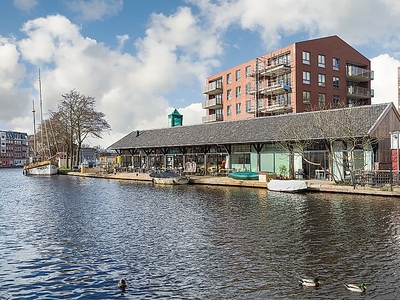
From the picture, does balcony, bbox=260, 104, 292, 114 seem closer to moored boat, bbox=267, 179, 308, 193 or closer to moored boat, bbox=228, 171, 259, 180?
moored boat, bbox=228, 171, 259, 180

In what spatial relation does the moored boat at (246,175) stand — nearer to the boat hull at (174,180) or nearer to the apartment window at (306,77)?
the boat hull at (174,180)

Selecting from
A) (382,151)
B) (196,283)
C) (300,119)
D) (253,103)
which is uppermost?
(253,103)

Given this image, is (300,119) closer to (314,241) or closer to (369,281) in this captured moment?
(314,241)

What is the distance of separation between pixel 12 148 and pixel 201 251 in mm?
162308

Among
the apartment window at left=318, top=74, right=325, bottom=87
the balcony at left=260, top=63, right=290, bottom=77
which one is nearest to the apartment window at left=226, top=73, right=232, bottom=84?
the balcony at left=260, top=63, right=290, bottom=77

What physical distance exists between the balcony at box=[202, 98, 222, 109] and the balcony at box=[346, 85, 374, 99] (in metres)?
19.6

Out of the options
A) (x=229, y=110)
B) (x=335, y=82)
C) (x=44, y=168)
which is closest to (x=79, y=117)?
(x=44, y=168)

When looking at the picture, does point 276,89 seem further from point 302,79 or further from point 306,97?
point 306,97

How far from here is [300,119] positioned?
34.3 m

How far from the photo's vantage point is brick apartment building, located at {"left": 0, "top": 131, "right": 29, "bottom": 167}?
14912 centimetres

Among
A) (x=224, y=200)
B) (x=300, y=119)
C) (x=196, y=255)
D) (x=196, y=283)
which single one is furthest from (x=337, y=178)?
(x=196, y=283)

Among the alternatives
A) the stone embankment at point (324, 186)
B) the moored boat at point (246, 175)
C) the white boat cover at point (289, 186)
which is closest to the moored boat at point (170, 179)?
the stone embankment at point (324, 186)

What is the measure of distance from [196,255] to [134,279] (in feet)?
7.96

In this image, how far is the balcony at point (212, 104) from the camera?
60.5 m
